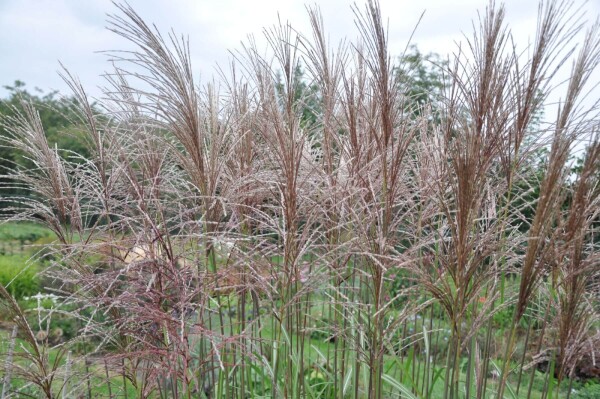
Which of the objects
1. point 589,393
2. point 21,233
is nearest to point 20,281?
point 21,233

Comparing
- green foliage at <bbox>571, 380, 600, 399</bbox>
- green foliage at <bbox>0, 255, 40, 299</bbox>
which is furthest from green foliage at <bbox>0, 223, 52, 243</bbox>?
green foliage at <bbox>571, 380, 600, 399</bbox>

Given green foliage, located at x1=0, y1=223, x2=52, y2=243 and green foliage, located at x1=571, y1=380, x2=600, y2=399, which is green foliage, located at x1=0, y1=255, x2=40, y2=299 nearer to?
green foliage, located at x1=0, y1=223, x2=52, y2=243

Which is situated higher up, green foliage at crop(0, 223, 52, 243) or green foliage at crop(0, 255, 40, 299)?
green foliage at crop(0, 223, 52, 243)

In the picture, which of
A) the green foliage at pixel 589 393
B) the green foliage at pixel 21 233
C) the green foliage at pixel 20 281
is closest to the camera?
the green foliage at pixel 589 393

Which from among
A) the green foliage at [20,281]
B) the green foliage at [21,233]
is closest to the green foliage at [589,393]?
the green foliage at [20,281]

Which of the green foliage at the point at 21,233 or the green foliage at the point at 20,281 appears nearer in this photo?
the green foliage at the point at 20,281

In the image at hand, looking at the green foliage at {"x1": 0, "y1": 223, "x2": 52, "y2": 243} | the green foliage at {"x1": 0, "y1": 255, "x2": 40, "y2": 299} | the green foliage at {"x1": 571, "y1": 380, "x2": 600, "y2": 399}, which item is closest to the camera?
the green foliage at {"x1": 571, "y1": 380, "x2": 600, "y2": 399}

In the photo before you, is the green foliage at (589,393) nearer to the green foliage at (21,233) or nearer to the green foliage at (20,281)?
the green foliage at (20,281)

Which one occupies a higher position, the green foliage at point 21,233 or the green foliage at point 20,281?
the green foliage at point 21,233

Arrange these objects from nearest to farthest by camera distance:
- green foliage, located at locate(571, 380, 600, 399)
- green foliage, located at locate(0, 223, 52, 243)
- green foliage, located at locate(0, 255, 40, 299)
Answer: green foliage, located at locate(571, 380, 600, 399) → green foliage, located at locate(0, 255, 40, 299) → green foliage, located at locate(0, 223, 52, 243)

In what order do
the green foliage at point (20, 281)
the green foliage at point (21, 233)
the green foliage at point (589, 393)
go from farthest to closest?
1. the green foliage at point (21, 233)
2. the green foliage at point (20, 281)
3. the green foliage at point (589, 393)

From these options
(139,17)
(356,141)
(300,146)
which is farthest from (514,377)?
(139,17)

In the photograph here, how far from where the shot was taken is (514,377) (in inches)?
248

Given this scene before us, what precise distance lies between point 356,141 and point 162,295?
1.11 metres
